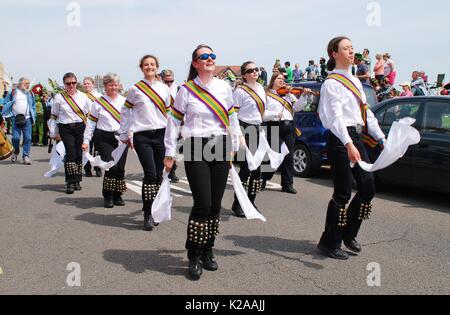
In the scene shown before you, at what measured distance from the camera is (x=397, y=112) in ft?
24.6

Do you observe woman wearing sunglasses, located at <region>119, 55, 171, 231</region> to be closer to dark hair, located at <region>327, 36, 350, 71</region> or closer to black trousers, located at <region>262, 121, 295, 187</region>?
dark hair, located at <region>327, 36, 350, 71</region>

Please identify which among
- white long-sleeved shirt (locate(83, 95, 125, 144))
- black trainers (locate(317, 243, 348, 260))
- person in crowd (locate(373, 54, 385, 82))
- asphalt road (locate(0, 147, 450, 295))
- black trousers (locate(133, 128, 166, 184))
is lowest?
asphalt road (locate(0, 147, 450, 295))

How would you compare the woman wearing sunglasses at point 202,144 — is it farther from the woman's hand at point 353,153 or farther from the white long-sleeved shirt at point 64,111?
the white long-sleeved shirt at point 64,111

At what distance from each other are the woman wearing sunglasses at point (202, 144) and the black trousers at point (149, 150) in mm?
1447

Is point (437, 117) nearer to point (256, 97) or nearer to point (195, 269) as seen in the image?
point (256, 97)

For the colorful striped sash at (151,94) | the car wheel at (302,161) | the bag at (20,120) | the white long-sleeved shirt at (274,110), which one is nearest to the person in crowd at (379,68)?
the car wheel at (302,161)

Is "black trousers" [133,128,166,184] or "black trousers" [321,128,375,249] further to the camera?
"black trousers" [133,128,166,184]

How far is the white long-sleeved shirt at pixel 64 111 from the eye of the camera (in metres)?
7.67

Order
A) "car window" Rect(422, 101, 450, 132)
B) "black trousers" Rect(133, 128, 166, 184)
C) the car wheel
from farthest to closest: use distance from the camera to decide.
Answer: the car wheel, "car window" Rect(422, 101, 450, 132), "black trousers" Rect(133, 128, 166, 184)

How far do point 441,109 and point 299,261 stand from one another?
388 centimetres

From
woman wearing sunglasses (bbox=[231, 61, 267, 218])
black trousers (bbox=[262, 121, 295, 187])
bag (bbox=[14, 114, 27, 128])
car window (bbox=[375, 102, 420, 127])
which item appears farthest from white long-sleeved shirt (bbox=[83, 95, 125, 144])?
bag (bbox=[14, 114, 27, 128])

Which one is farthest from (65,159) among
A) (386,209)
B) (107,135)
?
(386,209)

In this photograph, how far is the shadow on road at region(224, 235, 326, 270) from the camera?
15.3ft
